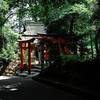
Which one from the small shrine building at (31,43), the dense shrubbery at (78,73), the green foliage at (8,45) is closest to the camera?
the dense shrubbery at (78,73)

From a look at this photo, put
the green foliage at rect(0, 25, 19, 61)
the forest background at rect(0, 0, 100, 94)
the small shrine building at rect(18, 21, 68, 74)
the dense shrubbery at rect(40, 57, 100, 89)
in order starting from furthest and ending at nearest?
the green foliage at rect(0, 25, 19, 61), the small shrine building at rect(18, 21, 68, 74), the forest background at rect(0, 0, 100, 94), the dense shrubbery at rect(40, 57, 100, 89)

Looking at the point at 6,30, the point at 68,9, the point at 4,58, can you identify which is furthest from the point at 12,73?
the point at 68,9

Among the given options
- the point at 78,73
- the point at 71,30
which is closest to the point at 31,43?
the point at 71,30

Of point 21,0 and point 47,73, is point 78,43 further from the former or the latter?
point 21,0

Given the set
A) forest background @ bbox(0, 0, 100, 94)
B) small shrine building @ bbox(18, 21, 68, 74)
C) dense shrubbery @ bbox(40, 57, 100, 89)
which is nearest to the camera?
dense shrubbery @ bbox(40, 57, 100, 89)

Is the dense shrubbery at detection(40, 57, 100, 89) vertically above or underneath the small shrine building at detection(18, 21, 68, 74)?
underneath

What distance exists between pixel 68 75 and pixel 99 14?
337 centimetres

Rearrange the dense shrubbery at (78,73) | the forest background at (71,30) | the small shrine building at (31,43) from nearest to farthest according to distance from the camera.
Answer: the dense shrubbery at (78,73) < the forest background at (71,30) < the small shrine building at (31,43)

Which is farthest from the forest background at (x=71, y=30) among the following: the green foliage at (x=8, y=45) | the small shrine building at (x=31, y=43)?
the small shrine building at (x=31, y=43)

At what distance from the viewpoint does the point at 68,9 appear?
1789 centimetres

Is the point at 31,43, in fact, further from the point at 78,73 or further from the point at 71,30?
the point at 78,73

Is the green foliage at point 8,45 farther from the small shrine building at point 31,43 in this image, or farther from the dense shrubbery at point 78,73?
the dense shrubbery at point 78,73

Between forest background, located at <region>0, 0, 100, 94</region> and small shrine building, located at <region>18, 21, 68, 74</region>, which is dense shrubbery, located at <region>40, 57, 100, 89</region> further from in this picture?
small shrine building, located at <region>18, 21, 68, 74</region>

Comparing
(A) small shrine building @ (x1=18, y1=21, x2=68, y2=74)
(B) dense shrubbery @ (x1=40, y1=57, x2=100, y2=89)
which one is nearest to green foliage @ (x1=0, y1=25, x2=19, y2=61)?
(A) small shrine building @ (x1=18, y1=21, x2=68, y2=74)
